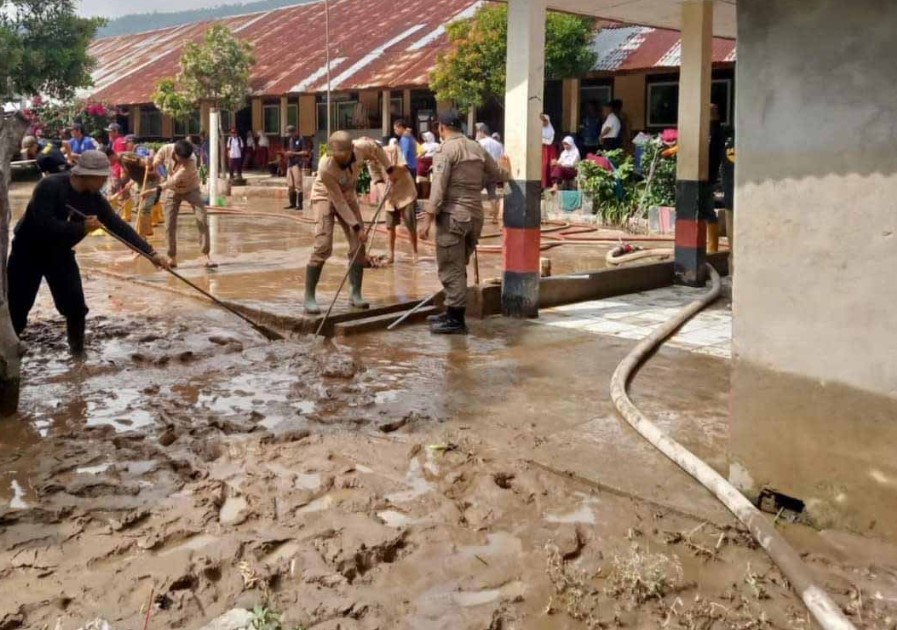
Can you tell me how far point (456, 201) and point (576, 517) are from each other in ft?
13.0

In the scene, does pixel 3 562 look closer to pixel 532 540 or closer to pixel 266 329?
pixel 532 540

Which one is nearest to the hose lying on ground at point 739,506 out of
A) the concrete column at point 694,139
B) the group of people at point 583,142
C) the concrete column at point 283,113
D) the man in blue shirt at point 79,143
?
the concrete column at point 694,139

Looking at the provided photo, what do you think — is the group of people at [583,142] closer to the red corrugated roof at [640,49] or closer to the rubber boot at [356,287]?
the red corrugated roof at [640,49]

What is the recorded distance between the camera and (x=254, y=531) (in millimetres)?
3840

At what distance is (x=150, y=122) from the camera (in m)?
32.3

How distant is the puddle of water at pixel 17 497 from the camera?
4055 millimetres

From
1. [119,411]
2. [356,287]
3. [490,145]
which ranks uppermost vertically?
[490,145]

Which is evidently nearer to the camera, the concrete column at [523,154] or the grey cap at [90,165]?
the grey cap at [90,165]

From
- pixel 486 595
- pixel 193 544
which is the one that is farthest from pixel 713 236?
pixel 193 544

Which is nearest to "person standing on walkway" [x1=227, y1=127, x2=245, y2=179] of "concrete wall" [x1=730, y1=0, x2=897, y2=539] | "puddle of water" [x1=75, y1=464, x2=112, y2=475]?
"puddle of water" [x1=75, y1=464, x2=112, y2=475]

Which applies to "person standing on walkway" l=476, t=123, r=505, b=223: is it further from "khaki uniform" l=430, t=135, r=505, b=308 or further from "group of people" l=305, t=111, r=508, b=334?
"khaki uniform" l=430, t=135, r=505, b=308

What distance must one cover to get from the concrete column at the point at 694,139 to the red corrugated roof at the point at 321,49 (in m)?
10.3

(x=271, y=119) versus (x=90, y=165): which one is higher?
(x=271, y=119)

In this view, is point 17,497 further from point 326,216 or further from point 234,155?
point 234,155
